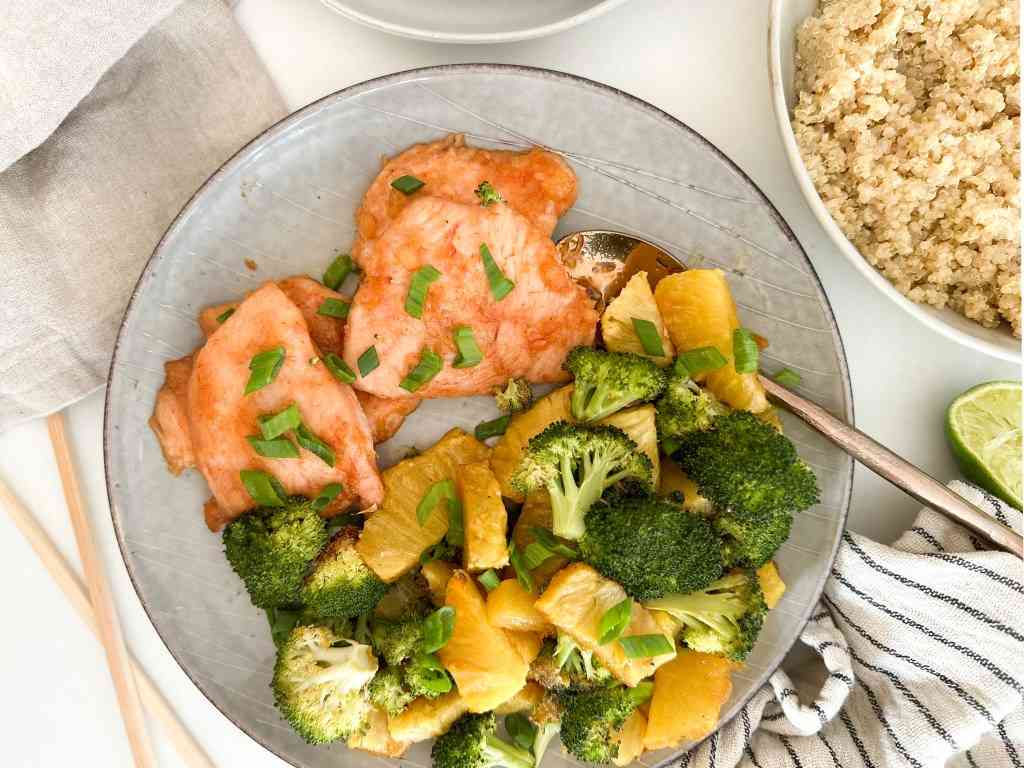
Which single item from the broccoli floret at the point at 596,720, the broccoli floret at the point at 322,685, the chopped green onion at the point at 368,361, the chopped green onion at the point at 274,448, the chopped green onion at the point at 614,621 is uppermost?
the chopped green onion at the point at 368,361

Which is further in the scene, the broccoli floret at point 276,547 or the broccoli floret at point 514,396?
the broccoli floret at point 514,396

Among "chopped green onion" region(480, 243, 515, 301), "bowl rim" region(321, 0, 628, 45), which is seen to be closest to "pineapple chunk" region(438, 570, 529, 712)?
"chopped green onion" region(480, 243, 515, 301)

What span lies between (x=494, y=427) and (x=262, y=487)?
642 millimetres

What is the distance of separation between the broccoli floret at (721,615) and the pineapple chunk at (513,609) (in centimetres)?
29

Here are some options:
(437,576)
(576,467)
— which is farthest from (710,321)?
(437,576)

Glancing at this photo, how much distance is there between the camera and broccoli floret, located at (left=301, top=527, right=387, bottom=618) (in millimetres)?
2035

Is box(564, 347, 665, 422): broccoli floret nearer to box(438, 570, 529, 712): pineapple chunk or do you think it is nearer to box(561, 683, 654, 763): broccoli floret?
box(438, 570, 529, 712): pineapple chunk

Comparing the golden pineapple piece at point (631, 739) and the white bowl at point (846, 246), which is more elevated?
the white bowl at point (846, 246)

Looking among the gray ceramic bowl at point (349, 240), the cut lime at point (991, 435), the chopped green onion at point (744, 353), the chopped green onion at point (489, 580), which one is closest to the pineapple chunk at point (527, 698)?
the gray ceramic bowl at point (349, 240)

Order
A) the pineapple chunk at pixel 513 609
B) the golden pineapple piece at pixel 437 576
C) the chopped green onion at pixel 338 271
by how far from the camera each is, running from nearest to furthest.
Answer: the pineapple chunk at pixel 513 609 → the golden pineapple piece at pixel 437 576 → the chopped green onion at pixel 338 271

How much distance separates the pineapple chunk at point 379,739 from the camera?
2.14 m

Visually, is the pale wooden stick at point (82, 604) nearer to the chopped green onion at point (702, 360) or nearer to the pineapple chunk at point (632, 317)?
the pineapple chunk at point (632, 317)

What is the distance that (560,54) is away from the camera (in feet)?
7.55

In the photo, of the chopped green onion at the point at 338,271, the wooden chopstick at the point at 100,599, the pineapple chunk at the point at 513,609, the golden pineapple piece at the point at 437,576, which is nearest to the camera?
the pineapple chunk at the point at 513,609
